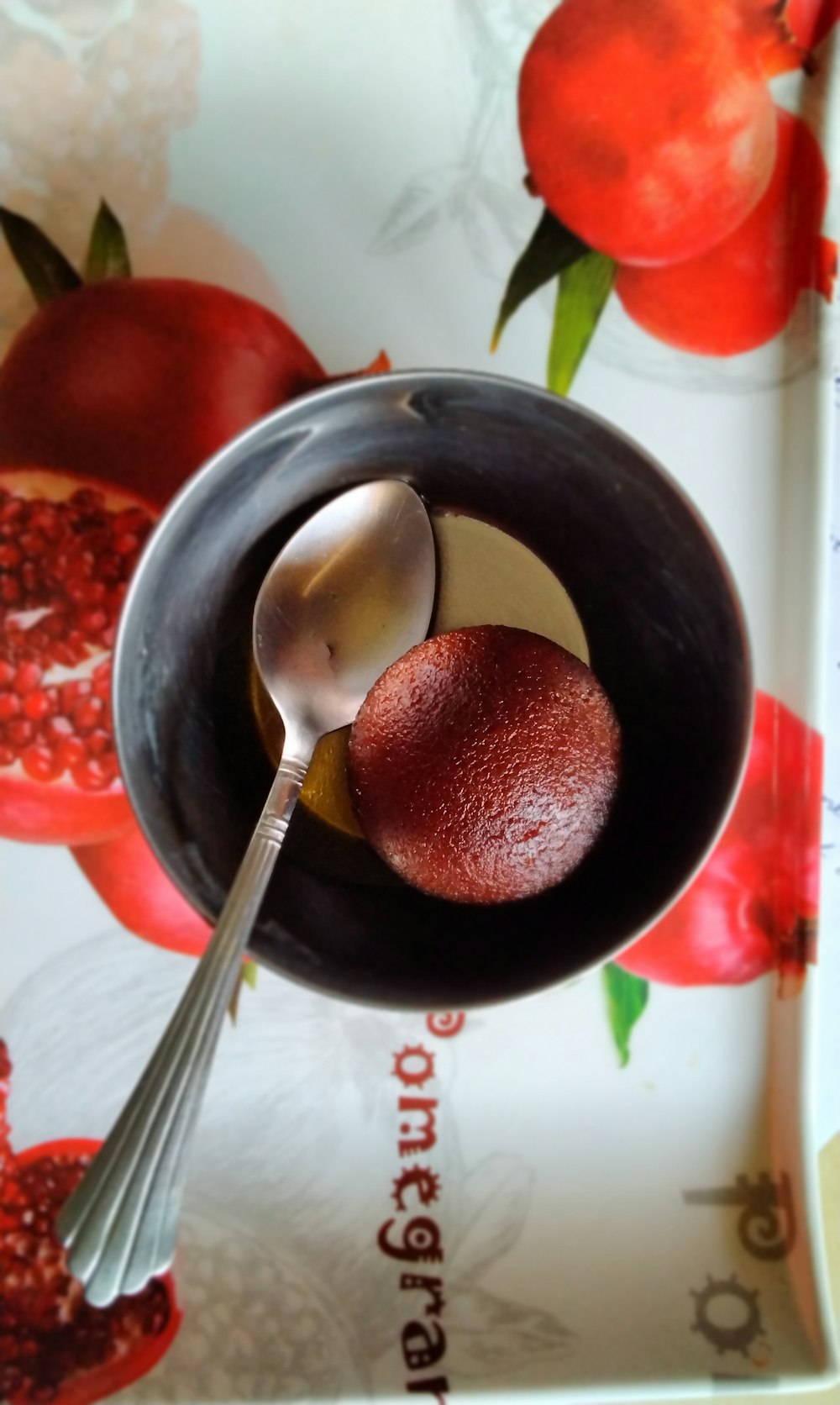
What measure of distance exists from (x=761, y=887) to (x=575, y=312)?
1.15 feet

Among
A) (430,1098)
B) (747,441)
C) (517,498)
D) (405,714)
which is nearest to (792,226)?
(747,441)

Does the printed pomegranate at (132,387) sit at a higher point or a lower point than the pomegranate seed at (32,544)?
higher

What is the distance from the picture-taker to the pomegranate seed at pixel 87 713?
0.56m

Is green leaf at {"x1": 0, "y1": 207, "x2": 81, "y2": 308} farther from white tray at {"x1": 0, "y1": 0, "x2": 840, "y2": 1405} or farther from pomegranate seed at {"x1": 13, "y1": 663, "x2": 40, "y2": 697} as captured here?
pomegranate seed at {"x1": 13, "y1": 663, "x2": 40, "y2": 697}

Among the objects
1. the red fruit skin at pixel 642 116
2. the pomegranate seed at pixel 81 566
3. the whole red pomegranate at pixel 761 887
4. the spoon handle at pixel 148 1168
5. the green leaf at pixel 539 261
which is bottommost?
the spoon handle at pixel 148 1168

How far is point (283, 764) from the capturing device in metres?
0.48

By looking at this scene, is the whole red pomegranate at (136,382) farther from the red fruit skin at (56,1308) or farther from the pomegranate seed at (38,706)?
the red fruit skin at (56,1308)

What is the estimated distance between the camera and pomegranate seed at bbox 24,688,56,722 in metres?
0.56

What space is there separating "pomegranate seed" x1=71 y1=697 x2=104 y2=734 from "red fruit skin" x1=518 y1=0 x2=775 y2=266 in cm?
39

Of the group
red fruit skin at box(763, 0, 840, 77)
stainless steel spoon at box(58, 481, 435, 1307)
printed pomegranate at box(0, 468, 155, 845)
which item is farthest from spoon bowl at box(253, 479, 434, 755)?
red fruit skin at box(763, 0, 840, 77)

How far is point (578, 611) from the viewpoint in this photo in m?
0.54

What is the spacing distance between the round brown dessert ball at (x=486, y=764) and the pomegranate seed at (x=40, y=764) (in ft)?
0.59

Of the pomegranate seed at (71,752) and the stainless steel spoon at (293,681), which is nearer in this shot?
the stainless steel spoon at (293,681)

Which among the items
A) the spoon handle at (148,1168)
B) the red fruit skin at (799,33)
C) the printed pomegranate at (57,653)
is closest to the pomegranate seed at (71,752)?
the printed pomegranate at (57,653)
